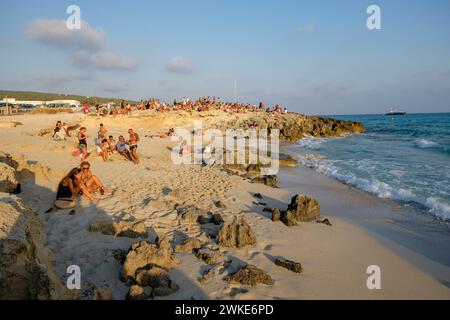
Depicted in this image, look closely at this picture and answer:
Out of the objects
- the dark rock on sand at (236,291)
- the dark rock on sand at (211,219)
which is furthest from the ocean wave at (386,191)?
→ the dark rock on sand at (236,291)

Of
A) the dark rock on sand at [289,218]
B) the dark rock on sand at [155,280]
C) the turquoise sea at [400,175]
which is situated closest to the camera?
the dark rock on sand at [155,280]

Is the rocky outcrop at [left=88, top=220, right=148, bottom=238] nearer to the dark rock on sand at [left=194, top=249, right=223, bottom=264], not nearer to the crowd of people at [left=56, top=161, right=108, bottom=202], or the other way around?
the dark rock on sand at [left=194, top=249, right=223, bottom=264]

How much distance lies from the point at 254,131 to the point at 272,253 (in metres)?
23.3

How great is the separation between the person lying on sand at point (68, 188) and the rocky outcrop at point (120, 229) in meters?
1.56

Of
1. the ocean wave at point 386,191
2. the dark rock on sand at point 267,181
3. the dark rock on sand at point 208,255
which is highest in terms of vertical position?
the dark rock on sand at point 267,181

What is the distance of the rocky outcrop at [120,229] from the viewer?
5.34 m

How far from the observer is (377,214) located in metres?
7.90

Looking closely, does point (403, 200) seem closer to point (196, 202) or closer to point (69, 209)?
point (196, 202)

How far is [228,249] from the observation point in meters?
5.18

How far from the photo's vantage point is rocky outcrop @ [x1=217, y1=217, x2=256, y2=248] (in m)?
5.29

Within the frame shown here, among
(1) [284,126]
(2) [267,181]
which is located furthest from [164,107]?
(2) [267,181]

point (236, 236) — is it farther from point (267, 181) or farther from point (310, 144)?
point (310, 144)

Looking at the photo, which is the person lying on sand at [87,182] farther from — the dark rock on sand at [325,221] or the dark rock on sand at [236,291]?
the dark rock on sand at [325,221]

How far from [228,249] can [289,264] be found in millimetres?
1060
